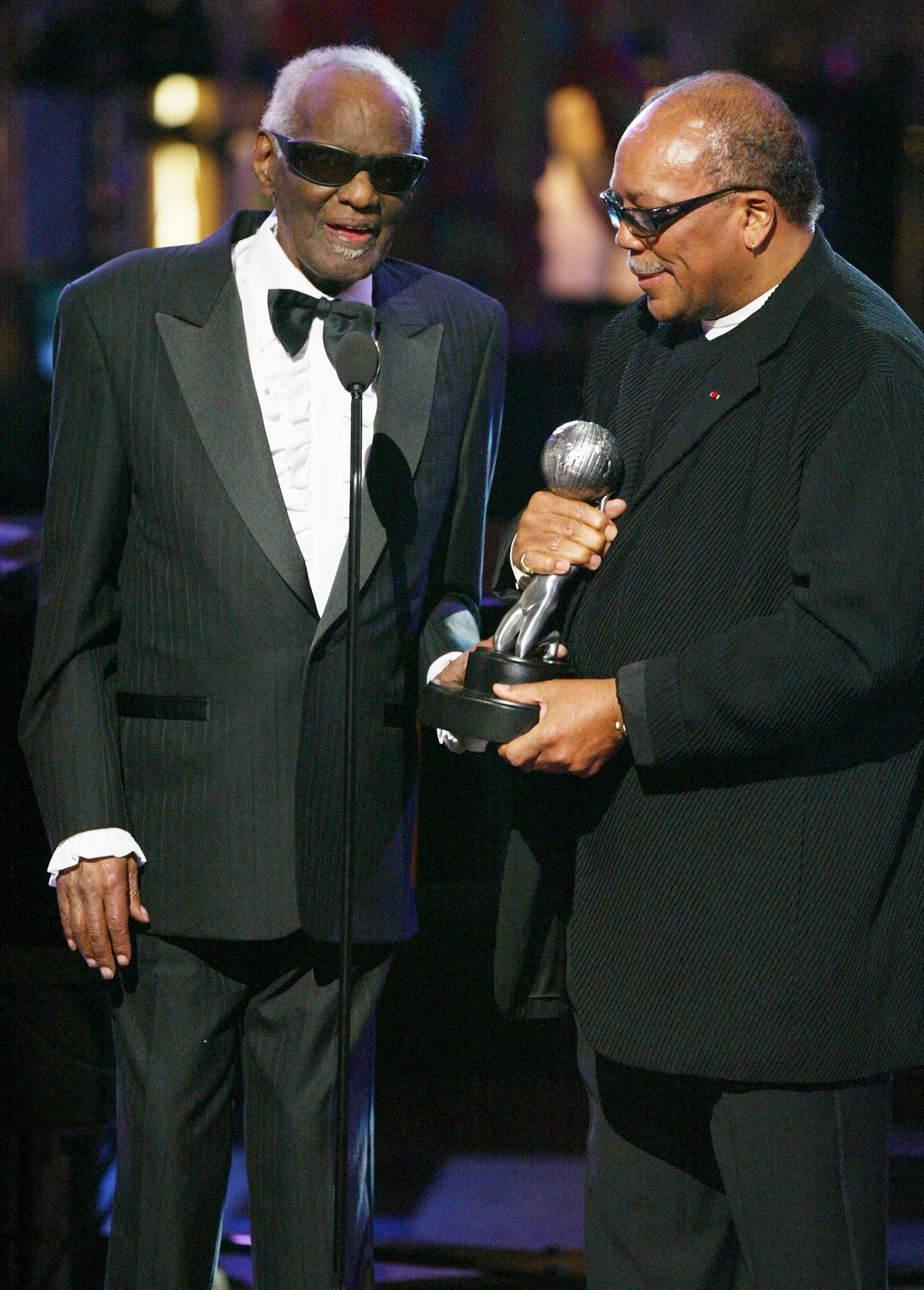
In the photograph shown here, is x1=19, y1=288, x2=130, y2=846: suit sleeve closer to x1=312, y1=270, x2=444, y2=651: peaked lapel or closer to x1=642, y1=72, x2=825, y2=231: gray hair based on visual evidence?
x1=312, y1=270, x2=444, y2=651: peaked lapel

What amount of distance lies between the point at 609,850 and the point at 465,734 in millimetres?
249

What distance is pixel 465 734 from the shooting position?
1.91m

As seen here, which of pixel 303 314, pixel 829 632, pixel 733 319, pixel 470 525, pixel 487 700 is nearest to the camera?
pixel 829 632

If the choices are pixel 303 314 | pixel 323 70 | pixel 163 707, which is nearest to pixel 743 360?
pixel 303 314

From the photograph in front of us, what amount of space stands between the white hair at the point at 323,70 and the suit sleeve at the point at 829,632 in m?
0.75

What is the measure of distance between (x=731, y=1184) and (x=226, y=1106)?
27.3 inches

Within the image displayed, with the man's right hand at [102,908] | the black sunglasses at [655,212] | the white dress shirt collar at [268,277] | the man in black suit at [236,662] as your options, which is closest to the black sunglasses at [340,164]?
the man in black suit at [236,662]

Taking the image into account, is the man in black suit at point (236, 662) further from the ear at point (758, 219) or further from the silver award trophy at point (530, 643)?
the ear at point (758, 219)

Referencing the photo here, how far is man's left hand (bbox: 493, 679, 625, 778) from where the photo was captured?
1865mm

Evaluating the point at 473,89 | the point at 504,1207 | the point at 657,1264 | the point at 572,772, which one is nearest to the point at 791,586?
the point at 572,772

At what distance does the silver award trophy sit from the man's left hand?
0.04 feet

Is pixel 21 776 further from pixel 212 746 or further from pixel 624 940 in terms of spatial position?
pixel 624 940

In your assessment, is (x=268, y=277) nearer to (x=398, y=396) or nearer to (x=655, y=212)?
(x=398, y=396)

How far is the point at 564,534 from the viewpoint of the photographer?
1.94 meters
